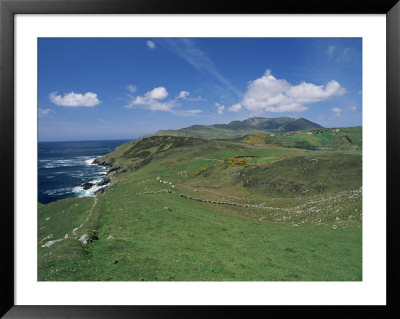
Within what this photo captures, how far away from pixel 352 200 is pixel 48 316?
13767 mm

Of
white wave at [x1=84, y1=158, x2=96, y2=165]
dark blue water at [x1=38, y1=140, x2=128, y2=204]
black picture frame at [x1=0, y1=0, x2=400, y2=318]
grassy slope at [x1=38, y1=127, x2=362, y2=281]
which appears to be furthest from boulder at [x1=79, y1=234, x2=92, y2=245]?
white wave at [x1=84, y1=158, x2=96, y2=165]

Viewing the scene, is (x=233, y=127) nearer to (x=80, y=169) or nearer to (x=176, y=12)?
(x=80, y=169)

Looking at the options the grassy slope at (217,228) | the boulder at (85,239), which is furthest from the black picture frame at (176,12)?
the boulder at (85,239)

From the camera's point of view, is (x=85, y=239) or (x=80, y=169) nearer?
(x=85, y=239)

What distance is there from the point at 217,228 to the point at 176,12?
9.27 m

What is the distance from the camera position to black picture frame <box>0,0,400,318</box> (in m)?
5.14

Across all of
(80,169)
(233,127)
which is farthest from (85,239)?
(233,127)

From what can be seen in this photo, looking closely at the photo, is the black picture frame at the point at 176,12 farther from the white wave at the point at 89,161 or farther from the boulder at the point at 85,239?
the white wave at the point at 89,161

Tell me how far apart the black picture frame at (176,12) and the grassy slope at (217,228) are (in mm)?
867

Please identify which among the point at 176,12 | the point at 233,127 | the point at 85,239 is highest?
the point at 176,12

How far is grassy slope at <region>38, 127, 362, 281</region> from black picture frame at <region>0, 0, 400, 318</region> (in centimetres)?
87

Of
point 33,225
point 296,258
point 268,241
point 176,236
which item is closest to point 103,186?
point 176,236

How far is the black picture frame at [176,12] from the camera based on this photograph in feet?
16.9

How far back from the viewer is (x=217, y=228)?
10648mm
